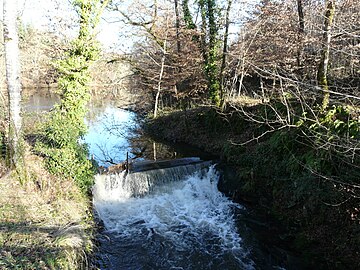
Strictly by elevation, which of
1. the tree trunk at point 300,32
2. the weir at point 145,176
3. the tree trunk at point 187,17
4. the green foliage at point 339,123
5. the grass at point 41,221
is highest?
the tree trunk at point 187,17

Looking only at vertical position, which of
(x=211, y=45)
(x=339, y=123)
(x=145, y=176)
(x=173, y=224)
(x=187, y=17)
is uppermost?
(x=187, y=17)

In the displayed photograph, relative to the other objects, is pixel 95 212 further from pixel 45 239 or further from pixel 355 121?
pixel 355 121

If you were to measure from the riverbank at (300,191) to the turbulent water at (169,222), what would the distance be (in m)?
0.98

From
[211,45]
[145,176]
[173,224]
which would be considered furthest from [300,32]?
[173,224]

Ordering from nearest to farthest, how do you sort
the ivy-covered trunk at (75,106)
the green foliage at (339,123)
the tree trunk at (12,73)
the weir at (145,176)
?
1. the tree trunk at (12,73)
2. the green foliage at (339,123)
3. the ivy-covered trunk at (75,106)
4. the weir at (145,176)

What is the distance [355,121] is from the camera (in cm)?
670

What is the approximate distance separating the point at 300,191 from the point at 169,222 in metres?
3.65

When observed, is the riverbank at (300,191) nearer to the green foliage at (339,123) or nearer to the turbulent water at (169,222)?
the green foliage at (339,123)

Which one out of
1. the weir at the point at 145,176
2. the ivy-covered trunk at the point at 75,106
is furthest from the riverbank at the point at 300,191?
the ivy-covered trunk at the point at 75,106

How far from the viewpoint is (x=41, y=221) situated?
538cm

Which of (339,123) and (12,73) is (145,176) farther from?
(339,123)

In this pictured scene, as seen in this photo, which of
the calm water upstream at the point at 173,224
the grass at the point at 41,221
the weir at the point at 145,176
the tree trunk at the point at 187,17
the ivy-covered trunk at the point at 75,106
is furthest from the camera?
the tree trunk at the point at 187,17

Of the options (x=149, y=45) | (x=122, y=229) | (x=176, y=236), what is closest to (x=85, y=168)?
(x=122, y=229)

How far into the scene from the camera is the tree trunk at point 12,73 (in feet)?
19.8
